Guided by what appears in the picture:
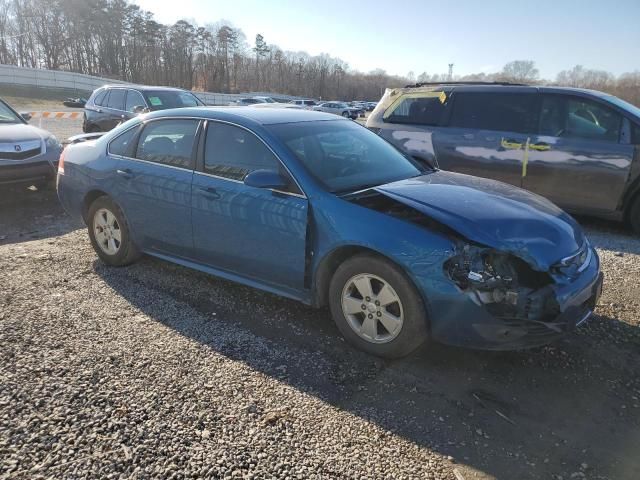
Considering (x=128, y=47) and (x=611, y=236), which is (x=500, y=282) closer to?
(x=611, y=236)

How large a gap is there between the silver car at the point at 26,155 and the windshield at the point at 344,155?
508 centimetres

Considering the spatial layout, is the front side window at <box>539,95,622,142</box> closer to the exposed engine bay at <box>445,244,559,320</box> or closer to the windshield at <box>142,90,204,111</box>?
the exposed engine bay at <box>445,244,559,320</box>

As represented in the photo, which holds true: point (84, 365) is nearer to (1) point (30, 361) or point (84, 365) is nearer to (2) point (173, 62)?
(1) point (30, 361)

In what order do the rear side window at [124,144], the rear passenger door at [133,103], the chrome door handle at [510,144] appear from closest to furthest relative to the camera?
the rear side window at [124,144] → the chrome door handle at [510,144] → the rear passenger door at [133,103]

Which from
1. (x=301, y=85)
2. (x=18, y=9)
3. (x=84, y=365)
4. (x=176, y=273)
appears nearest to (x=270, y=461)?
(x=84, y=365)

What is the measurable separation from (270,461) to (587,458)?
1.61 metres

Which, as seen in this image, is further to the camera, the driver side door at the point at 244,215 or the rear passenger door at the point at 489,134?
the rear passenger door at the point at 489,134

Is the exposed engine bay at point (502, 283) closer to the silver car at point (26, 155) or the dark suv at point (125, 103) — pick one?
the silver car at point (26, 155)

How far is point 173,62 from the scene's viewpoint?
7894 centimetres

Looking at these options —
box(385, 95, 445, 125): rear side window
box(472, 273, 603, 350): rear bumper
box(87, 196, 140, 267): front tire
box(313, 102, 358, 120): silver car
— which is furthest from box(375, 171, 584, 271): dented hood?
box(313, 102, 358, 120): silver car


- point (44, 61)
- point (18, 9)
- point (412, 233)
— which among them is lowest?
point (412, 233)

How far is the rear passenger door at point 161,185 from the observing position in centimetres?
421

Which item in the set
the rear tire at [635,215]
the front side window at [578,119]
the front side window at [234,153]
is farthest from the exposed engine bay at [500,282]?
the front side window at [578,119]

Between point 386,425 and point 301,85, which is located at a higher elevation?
point 301,85
